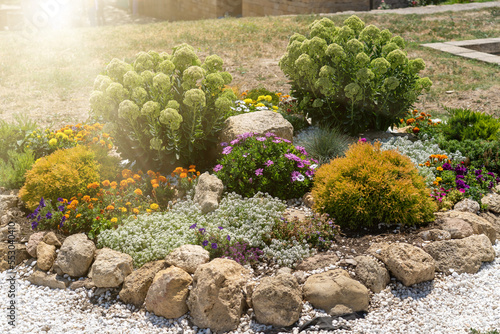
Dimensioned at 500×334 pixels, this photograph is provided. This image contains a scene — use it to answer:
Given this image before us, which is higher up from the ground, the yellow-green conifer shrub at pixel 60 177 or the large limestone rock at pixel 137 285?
the yellow-green conifer shrub at pixel 60 177

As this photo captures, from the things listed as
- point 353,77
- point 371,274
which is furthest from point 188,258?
point 353,77

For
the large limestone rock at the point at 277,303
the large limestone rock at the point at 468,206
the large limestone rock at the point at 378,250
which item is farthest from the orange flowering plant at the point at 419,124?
the large limestone rock at the point at 277,303

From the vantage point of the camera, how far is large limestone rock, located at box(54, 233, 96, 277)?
426 centimetres

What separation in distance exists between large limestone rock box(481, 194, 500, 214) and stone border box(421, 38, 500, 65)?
6.92 m

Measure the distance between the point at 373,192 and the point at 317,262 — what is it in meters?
0.96

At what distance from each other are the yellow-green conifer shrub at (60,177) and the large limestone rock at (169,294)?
5.92ft

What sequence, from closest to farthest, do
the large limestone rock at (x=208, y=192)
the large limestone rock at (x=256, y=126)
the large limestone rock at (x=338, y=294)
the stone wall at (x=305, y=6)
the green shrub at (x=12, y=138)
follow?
the large limestone rock at (x=338, y=294), the large limestone rock at (x=208, y=192), the large limestone rock at (x=256, y=126), the green shrub at (x=12, y=138), the stone wall at (x=305, y=6)

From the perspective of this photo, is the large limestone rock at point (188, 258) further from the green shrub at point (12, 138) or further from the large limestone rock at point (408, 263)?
the green shrub at point (12, 138)

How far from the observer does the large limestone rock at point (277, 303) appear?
3.64m

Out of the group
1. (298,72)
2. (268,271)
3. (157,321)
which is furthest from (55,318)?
(298,72)

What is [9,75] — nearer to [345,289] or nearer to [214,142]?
[214,142]

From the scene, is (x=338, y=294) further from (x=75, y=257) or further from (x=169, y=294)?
(x=75, y=257)

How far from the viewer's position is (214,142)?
5883 millimetres

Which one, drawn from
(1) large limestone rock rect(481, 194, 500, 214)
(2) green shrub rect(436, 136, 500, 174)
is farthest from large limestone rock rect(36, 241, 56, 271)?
(2) green shrub rect(436, 136, 500, 174)
